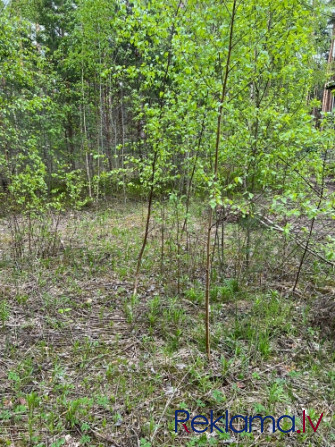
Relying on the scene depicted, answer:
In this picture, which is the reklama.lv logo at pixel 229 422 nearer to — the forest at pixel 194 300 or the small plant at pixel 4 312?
the forest at pixel 194 300

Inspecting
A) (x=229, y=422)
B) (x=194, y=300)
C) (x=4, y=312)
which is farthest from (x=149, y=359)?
(x=4, y=312)

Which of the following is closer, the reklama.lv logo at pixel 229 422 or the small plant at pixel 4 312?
the reklama.lv logo at pixel 229 422

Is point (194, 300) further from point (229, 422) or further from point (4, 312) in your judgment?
point (4, 312)

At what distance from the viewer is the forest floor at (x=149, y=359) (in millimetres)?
2242

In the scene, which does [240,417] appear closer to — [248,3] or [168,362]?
[168,362]

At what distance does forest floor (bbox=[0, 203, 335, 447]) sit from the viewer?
7.36ft

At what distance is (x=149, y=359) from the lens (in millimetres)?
3004

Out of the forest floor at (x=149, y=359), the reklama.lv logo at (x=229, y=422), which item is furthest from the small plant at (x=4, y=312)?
the reklama.lv logo at (x=229, y=422)

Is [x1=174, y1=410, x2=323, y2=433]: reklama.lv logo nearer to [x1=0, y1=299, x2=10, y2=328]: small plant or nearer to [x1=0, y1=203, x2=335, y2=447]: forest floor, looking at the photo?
[x1=0, y1=203, x2=335, y2=447]: forest floor

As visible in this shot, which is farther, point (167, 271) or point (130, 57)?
point (130, 57)

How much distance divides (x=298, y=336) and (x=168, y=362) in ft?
5.54

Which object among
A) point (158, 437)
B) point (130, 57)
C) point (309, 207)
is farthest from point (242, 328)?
point (130, 57)

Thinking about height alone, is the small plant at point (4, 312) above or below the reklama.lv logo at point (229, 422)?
above

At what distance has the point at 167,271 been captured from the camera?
494 cm
